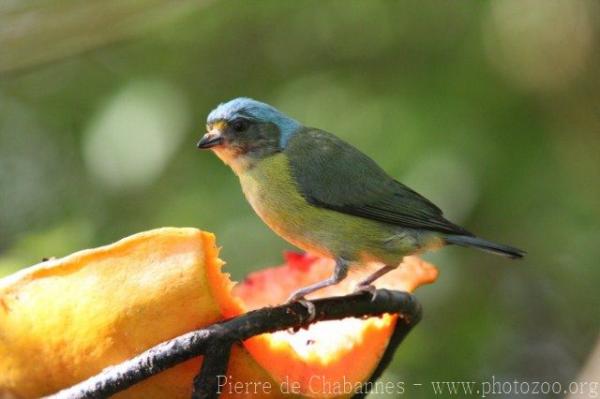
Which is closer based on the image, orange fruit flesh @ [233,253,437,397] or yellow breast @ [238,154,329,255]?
orange fruit flesh @ [233,253,437,397]

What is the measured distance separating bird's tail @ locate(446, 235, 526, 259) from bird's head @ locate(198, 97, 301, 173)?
2.67 ft

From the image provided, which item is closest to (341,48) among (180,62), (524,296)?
(180,62)

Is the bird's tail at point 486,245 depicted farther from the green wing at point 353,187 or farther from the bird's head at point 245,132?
the bird's head at point 245,132

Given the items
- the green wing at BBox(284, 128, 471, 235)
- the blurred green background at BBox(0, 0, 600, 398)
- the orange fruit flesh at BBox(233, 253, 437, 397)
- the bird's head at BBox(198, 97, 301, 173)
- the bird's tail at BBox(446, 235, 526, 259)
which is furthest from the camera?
the blurred green background at BBox(0, 0, 600, 398)

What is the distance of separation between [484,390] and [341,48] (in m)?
1.80

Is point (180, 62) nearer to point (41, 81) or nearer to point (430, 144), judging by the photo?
point (41, 81)

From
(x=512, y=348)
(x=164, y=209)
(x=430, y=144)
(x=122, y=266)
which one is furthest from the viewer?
(x=512, y=348)

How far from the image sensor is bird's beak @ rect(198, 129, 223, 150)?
363cm

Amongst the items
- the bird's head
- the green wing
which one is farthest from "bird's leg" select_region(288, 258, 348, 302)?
the bird's head

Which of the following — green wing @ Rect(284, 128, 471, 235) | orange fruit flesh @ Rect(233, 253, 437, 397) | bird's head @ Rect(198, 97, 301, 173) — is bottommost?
orange fruit flesh @ Rect(233, 253, 437, 397)

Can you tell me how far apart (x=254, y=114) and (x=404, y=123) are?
2.28 feet

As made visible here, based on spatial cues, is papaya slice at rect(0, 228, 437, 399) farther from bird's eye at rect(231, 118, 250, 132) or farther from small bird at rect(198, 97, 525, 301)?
bird's eye at rect(231, 118, 250, 132)

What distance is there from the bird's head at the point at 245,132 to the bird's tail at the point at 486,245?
81 cm

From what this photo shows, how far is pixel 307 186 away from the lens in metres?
3.61
